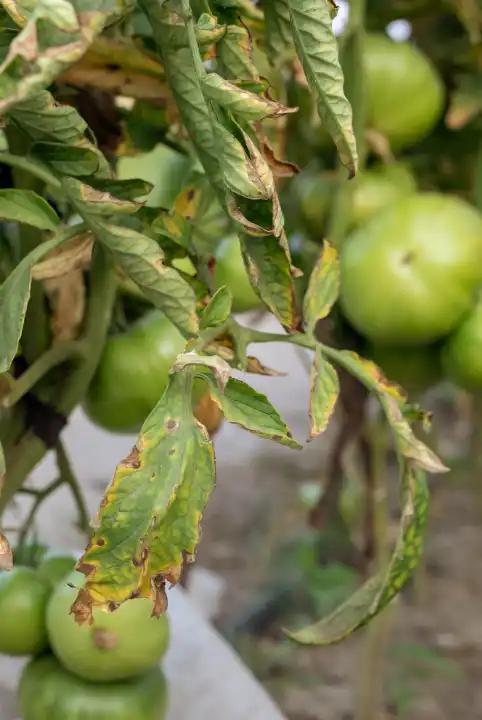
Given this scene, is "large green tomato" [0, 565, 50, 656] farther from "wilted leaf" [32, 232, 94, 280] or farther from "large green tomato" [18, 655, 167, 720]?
"wilted leaf" [32, 232, 94, 280]

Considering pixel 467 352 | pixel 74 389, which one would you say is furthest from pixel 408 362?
pixel 74 389

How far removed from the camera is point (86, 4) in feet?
0.78

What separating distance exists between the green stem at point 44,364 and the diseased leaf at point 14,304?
0.09 metres

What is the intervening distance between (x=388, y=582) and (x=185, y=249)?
16 centimetres

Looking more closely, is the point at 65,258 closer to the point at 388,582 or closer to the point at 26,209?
the point at 26,209

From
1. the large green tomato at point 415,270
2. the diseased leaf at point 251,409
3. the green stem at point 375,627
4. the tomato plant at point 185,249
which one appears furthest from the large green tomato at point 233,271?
the green stem at point 375,627

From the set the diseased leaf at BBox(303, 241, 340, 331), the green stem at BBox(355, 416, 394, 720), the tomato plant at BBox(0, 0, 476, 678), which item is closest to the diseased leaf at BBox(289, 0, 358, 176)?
the tomato plant at BBox(0, 0, 476, 678)

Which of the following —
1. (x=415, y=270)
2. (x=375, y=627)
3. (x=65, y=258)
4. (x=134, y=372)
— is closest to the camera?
(x=65, y=258)

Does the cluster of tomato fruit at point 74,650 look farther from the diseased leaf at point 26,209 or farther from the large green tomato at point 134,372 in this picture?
the diseased leaf at point 26,209

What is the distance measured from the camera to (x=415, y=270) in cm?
53

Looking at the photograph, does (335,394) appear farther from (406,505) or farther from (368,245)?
(368,245)

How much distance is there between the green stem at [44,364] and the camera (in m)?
0.35

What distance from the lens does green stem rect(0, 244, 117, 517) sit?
38cm

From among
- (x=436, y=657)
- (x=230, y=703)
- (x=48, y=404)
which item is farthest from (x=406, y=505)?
(x=436, y=657)
